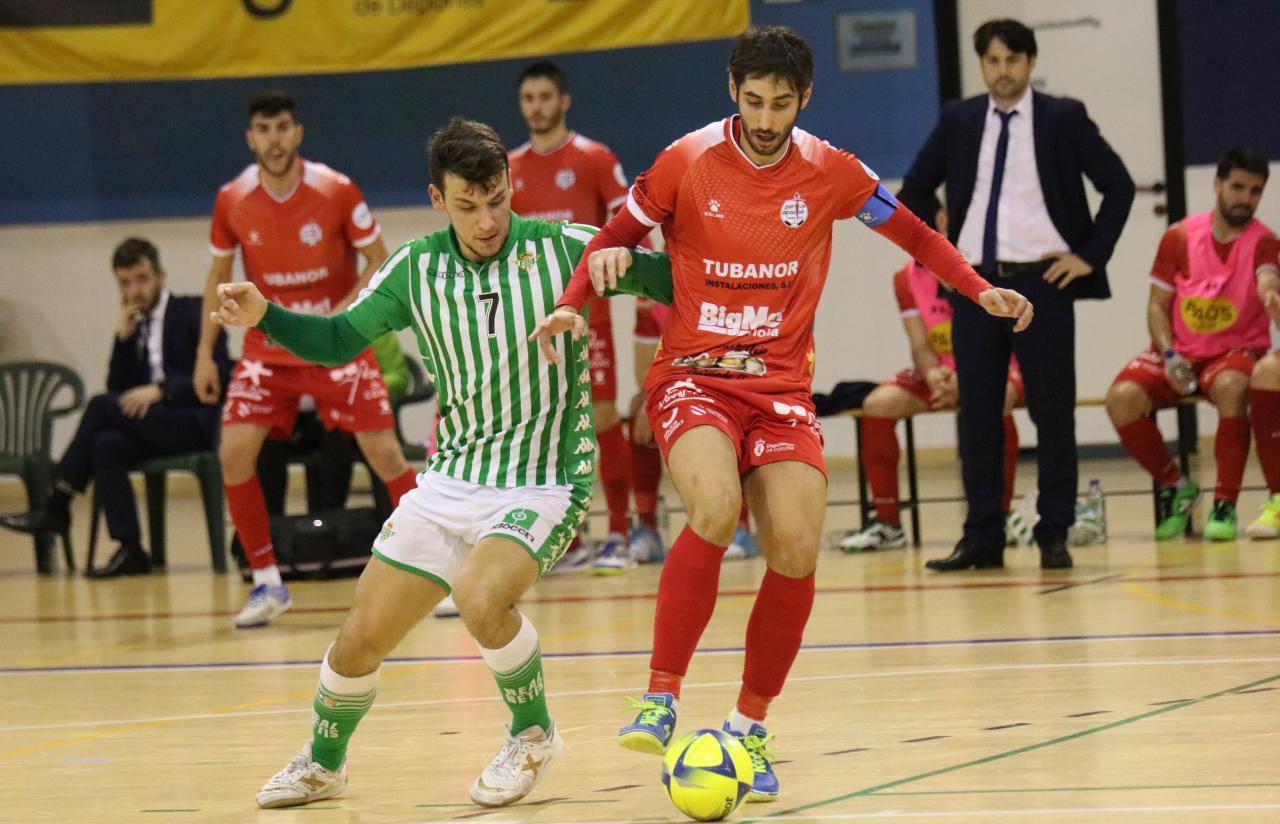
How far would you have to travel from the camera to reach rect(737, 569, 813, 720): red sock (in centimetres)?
391

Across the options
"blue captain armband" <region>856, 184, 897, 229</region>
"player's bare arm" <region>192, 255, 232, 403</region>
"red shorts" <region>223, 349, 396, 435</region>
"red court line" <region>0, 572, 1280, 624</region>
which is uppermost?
"blue captain armband" <region>856, 184, 897, 229</region>

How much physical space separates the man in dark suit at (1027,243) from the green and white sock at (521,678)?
388cm

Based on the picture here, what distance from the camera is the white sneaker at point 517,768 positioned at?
12.4 ft

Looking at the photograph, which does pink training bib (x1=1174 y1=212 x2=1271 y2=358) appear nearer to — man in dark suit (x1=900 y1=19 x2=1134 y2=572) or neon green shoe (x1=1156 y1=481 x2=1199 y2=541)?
neon green shoe (x1=1156 y1=481 x2=1199 y2=541)

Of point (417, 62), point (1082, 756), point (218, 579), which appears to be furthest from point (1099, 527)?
point (417, 62)

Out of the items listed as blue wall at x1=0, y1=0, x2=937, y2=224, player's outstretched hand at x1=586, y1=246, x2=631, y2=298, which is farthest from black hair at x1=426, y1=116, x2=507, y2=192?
blue wall at x1=0, y1=0, x2=937, y2=224

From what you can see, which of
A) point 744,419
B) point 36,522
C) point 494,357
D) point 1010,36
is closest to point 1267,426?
point 1010,36

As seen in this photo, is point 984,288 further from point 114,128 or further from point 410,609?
point 114,128

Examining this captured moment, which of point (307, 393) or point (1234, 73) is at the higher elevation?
point (1234, 73)

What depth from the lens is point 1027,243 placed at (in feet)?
24.3

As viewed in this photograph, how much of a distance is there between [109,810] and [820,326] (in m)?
9.41

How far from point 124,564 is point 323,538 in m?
1.39

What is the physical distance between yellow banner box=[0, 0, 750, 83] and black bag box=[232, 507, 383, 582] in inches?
161

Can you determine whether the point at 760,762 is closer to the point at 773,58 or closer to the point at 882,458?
the point at 773,58
